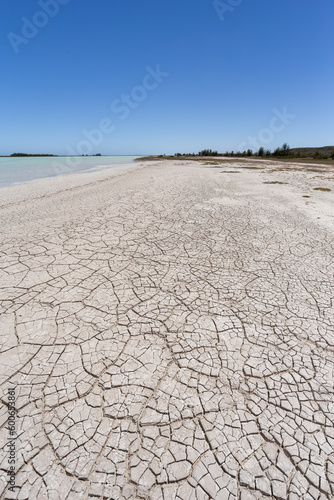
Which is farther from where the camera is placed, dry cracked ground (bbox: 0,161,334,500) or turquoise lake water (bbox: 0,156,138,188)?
turquoise lake water (bbox: 0,156,138,188)

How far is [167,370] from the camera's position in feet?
6.08

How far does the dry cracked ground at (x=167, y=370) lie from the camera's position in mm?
1279

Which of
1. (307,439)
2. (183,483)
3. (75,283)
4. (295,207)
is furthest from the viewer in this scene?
(295,207)

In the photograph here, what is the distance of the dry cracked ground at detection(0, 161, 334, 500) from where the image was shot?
128 cm

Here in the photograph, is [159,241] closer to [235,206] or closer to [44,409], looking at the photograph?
[44,409]

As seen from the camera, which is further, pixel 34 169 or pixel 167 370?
pixel 34 169

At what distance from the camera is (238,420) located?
153 centimetres

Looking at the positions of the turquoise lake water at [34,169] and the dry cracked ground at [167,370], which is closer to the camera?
the dry cracked ground at [167,370]

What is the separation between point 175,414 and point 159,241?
3.11 metres

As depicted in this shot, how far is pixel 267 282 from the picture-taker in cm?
309

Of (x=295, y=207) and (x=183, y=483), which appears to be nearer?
(x=183, y=483)

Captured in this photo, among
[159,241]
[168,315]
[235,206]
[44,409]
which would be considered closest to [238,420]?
[168,315]

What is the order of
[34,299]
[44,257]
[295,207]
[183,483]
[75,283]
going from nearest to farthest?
1. [183,483]
2. [34,299]
3. [75,283]
4. [44,257]
5. [295,207]

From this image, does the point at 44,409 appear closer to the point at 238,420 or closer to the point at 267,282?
the point at 238,420
